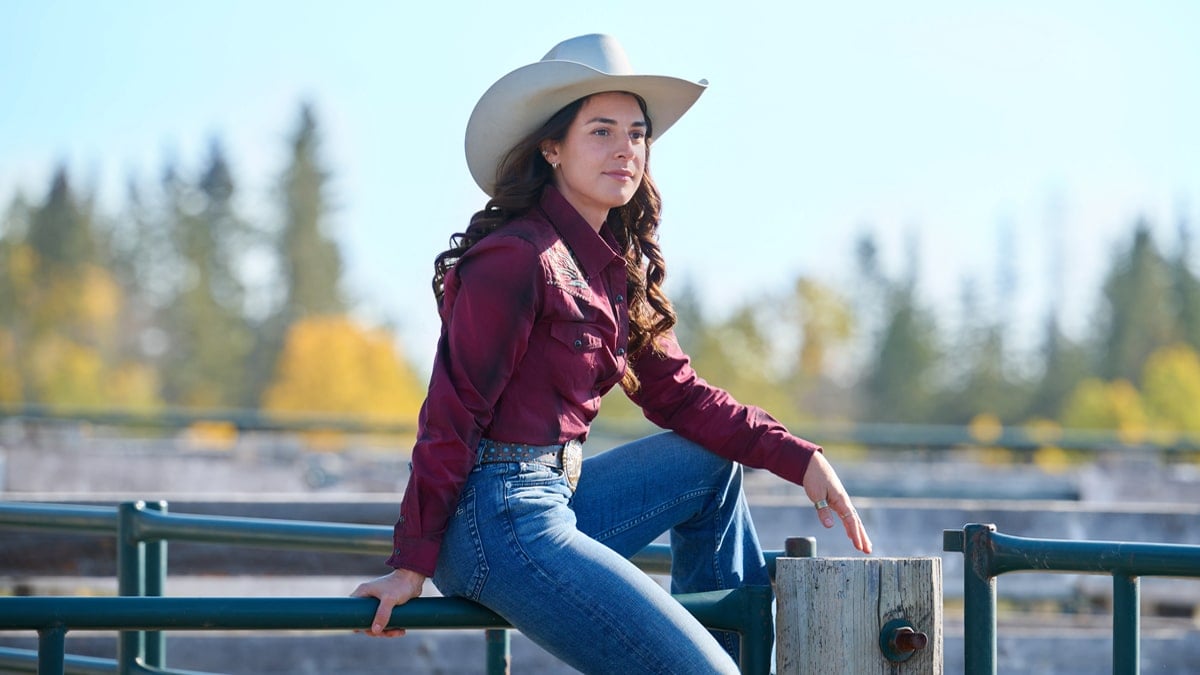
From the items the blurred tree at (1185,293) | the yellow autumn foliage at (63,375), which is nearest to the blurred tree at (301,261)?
the yellow autumn foliage at (63,375)

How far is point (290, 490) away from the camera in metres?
11.2

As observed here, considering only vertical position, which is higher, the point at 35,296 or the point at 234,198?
the point at 234,198

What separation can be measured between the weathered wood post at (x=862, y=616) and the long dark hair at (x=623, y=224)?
2.18ft

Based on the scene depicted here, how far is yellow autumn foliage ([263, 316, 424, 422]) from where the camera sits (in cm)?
7975

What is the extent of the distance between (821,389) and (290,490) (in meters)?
83.0

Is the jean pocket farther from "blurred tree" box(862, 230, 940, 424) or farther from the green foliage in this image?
"blurred tree" box(862, 230, 940, 424)

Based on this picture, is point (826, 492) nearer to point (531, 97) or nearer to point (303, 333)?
point (531, 97)

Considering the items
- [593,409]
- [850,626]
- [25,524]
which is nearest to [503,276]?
[593,409]

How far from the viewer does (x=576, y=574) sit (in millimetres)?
2818

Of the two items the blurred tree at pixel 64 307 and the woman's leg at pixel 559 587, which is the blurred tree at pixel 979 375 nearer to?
the blurred tree at pixel 64 307

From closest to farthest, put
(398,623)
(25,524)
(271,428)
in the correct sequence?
(398,623) → (25,524) → (271,428)

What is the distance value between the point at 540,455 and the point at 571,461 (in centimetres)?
11

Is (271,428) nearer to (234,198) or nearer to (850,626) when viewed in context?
(850,626)

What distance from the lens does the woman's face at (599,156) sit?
10.6 feet
